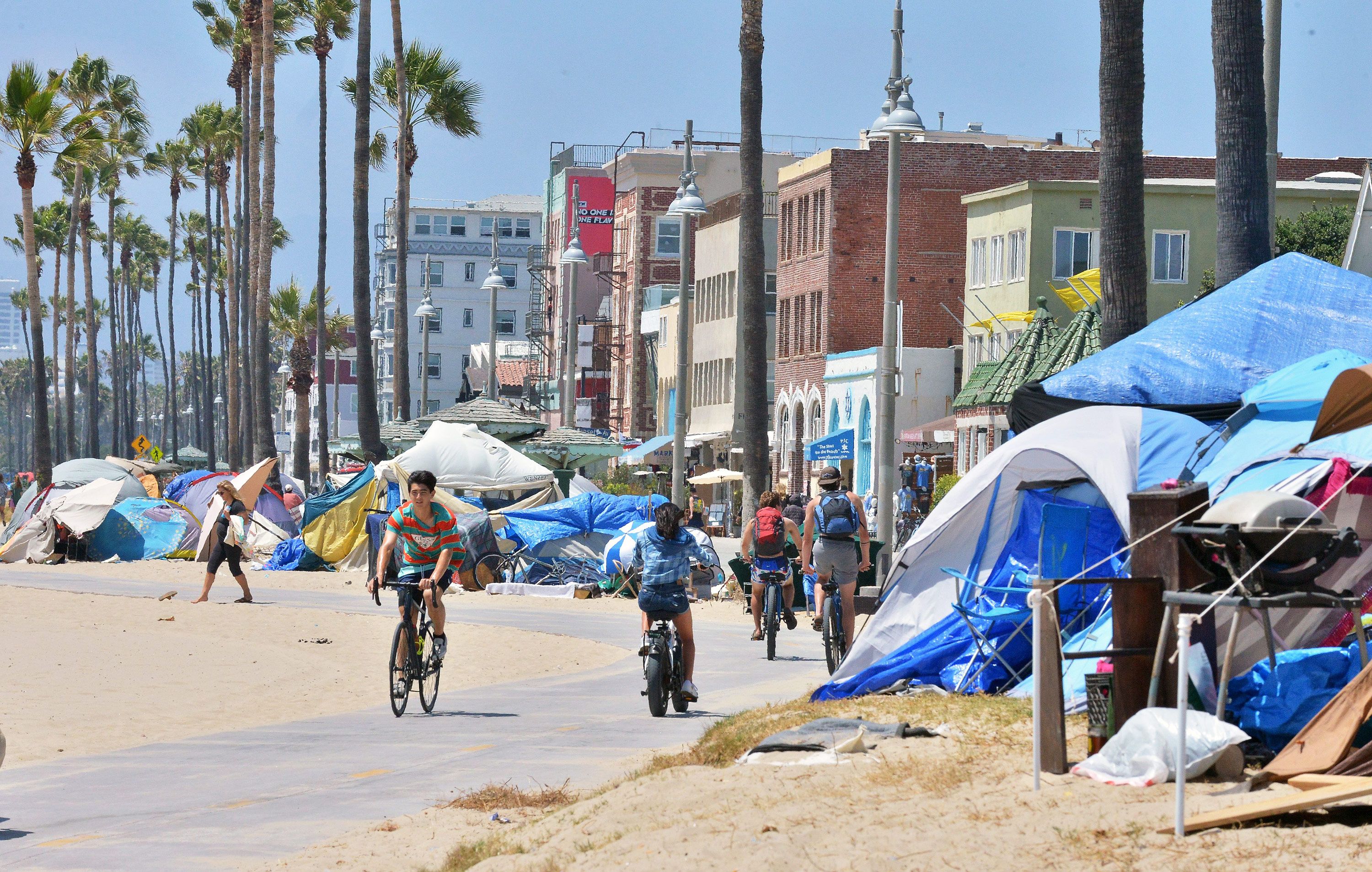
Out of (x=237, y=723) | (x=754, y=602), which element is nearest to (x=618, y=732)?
(x=237, y=723)

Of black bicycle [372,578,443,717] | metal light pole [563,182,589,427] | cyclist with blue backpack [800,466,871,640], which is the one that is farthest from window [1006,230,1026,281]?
black bicycle [372,578,443,717]

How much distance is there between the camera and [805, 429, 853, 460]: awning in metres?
57.8

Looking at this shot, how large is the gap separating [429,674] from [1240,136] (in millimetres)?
9147

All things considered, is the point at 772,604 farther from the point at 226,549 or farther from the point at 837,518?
the point at 226,549

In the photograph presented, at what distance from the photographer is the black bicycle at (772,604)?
61.0 ft

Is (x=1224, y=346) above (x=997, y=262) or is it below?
below

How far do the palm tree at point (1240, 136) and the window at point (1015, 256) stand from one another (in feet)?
118

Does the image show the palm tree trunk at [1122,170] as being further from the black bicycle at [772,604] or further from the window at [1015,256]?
the window at [1015,256]

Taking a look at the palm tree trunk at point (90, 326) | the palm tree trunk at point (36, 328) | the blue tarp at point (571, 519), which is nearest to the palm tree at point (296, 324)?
the palm tree trunk at point (90, 326)

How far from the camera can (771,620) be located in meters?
18.6

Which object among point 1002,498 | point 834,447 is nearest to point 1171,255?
point 834,447

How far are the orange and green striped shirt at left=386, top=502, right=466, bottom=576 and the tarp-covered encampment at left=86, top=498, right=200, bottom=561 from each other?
26.3 meters

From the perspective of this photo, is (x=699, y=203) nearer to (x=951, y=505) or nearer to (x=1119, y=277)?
(x=1119, y=277)

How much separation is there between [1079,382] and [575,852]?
9.00 meters
